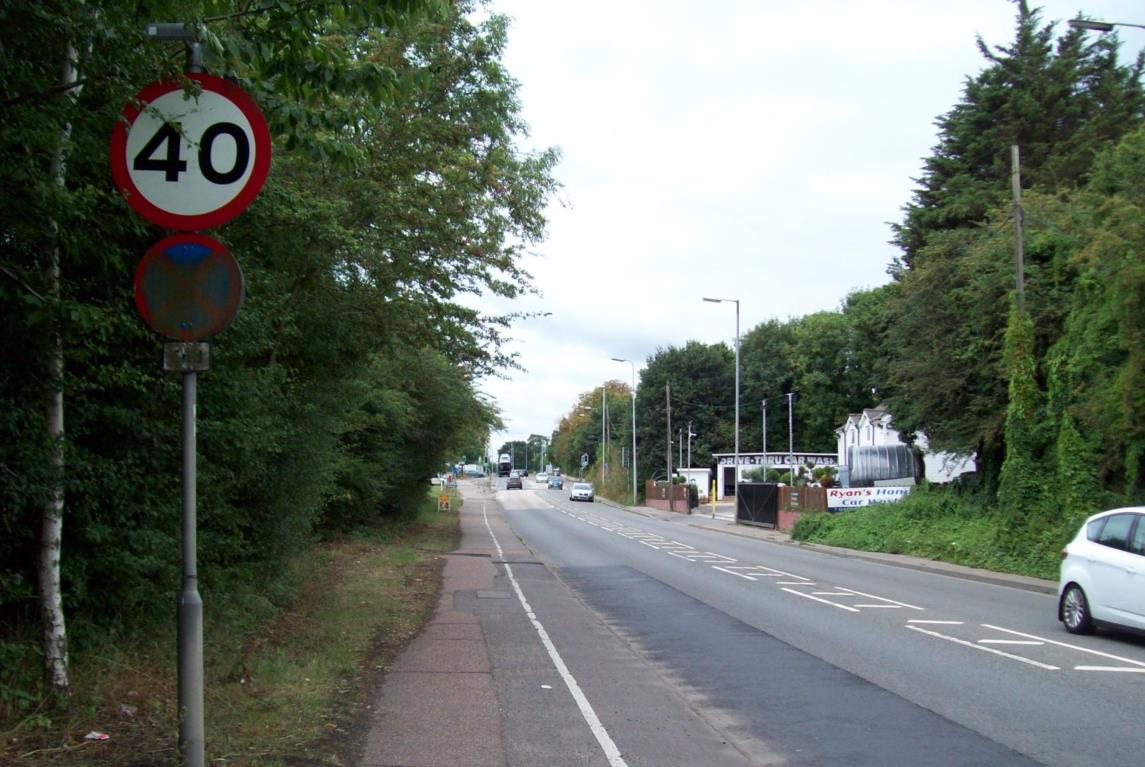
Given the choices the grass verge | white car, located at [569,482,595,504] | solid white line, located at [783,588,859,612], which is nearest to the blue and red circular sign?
the grass verge

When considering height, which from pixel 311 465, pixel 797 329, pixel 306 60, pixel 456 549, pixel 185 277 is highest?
pixel 797 329

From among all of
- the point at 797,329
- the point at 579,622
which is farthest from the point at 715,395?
the point at 579,622

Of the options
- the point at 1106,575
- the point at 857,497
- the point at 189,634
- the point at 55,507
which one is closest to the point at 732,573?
the point at 1106,575

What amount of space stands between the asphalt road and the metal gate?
2287 cm

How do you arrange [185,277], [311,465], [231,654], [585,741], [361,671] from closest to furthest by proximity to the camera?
[185,277] → [585,741] → [231,654] → [361,671] → [311,465]

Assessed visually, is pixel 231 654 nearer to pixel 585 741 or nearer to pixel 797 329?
pixel 585 741

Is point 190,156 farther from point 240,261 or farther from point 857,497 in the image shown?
point 857,497

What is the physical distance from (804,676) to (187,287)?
277 inches

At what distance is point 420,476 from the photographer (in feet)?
107

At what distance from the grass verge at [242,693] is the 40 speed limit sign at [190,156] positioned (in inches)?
116

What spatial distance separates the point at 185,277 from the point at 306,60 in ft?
6.13

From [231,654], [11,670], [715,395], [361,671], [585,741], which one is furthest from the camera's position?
[715,395]

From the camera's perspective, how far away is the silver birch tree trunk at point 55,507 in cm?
579

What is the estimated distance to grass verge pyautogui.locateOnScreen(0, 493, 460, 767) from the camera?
5.51 meters
